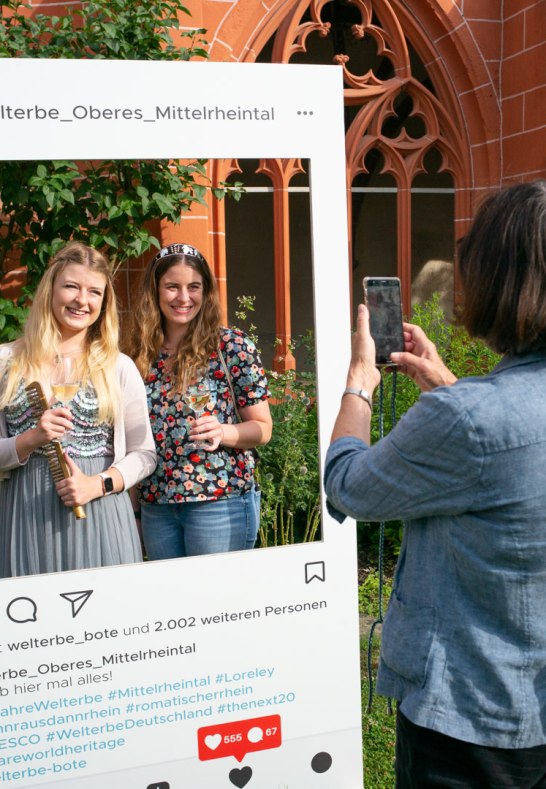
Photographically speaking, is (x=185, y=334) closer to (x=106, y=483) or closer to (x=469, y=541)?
(x=106, y=483)

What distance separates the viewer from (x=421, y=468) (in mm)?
1384

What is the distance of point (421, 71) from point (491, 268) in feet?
25.2

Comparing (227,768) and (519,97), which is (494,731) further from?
(519,97)

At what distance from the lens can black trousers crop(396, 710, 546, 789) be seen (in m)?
1.48

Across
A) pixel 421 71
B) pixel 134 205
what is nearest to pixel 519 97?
pixel 421 71

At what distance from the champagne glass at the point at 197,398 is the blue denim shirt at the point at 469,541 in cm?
100

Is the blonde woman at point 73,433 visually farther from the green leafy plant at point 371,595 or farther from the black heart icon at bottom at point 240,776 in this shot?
the green leafy plant at point 371,595

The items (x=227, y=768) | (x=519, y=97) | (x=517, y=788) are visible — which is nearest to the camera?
(x=517, y=788)

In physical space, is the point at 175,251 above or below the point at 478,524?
above

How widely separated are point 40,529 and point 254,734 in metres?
0.89

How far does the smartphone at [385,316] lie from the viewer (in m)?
1.96

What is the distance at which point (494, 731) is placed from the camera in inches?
57.6

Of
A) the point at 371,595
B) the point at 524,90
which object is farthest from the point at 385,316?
the point at 524,90

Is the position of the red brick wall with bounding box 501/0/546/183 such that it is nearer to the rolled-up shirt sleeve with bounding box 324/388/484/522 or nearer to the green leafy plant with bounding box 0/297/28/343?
the green leafy plant with bounding box 0/297/28/343
